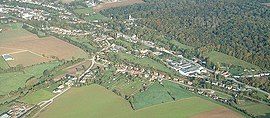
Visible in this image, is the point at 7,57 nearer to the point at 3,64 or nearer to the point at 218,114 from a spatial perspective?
the point at 3,64

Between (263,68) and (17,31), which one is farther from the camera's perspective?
(17,31)

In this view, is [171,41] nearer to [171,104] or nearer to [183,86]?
[183,86]

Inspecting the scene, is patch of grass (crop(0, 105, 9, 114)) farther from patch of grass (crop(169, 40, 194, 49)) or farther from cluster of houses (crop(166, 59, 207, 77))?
patch of grass (crop(169, 40, 194, 49))

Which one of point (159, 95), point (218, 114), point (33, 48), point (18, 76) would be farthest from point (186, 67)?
point (33, 48)

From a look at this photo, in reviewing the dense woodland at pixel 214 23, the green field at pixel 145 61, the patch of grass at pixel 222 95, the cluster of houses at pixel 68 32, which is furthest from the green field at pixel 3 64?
the patch of grass at pixel 222 95

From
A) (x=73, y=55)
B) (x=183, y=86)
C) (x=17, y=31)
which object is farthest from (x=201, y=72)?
(x=17, y=31)

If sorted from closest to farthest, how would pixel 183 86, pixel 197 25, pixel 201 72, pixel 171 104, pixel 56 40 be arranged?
1. pixel 171 104
2. pixel 183 86
3. pixel 201 72
4. pixel 56 40
5. pixel 197 25

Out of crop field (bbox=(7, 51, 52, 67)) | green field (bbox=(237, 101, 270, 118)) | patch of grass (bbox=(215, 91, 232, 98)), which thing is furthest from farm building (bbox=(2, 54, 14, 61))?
green field (bbox=(237, 101, 270, 118))

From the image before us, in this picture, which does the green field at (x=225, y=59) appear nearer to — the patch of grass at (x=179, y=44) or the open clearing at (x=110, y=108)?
the patch of grass at (x=179, y=44)
